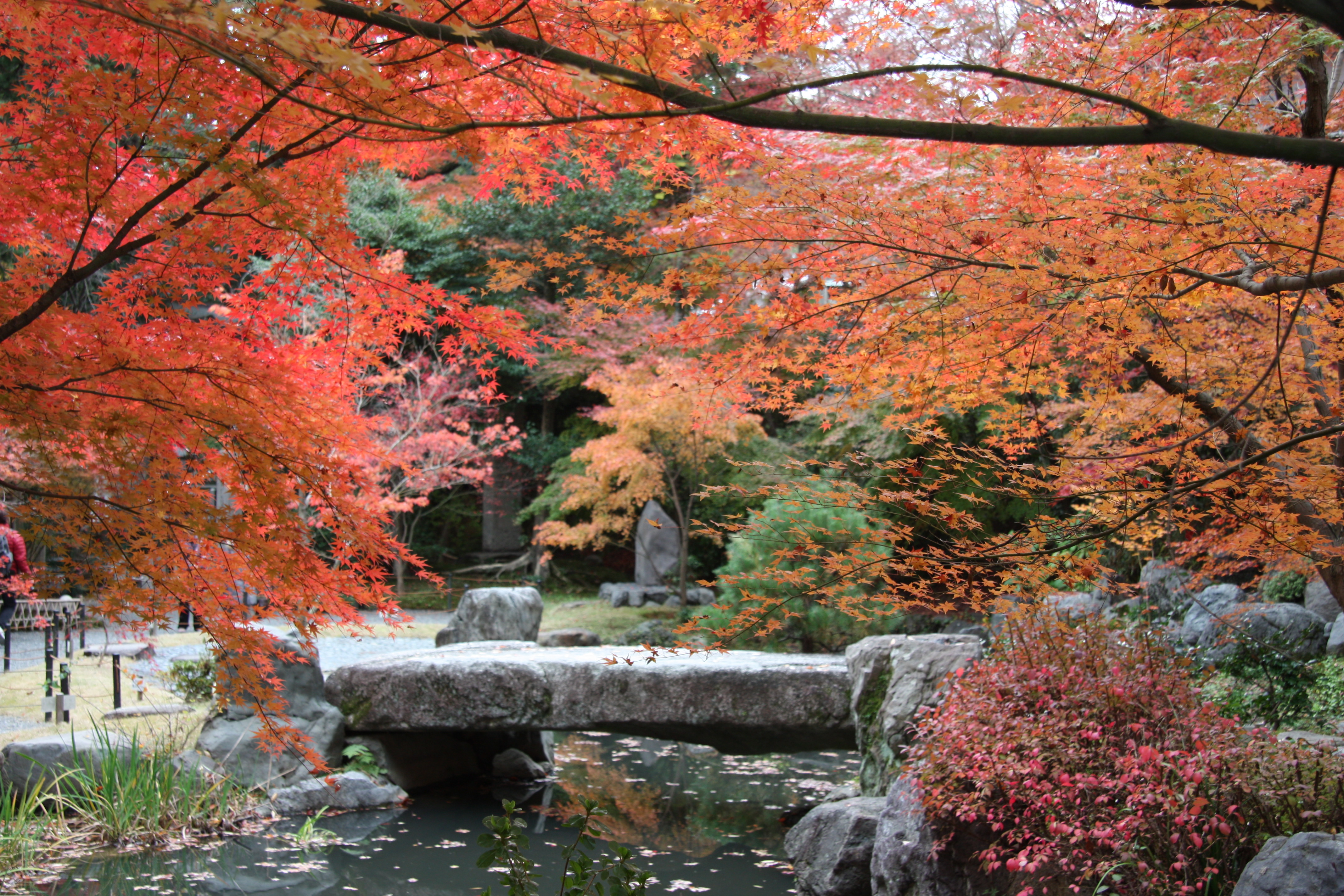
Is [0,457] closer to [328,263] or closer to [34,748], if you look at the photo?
[34,748]

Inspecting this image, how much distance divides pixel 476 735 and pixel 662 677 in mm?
2542

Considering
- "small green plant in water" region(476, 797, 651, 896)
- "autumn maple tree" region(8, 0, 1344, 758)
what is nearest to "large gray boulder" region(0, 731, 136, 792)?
"autumn maple tree" region(8, 0, 1344, 758)

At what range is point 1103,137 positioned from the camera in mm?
1671

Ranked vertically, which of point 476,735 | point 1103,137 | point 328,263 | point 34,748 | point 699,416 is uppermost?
point 328,263

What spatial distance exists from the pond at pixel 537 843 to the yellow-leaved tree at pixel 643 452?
3.91m

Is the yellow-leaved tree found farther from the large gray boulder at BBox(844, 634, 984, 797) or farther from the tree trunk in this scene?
the tree trunk

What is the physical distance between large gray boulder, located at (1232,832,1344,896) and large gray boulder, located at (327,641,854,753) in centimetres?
322

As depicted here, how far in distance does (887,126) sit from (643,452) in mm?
10536

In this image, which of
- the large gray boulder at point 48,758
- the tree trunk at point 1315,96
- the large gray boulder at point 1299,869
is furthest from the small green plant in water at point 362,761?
the tree trunk at point 1315,96

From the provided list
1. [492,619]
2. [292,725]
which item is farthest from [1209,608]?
[292,725]

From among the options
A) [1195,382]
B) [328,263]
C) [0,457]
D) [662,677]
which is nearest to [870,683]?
[662,677]

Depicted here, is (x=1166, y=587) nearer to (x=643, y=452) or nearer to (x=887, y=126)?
(x=643, y=452)

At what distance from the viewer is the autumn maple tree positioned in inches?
91.2

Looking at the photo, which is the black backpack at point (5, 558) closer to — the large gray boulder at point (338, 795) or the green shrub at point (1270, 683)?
the large gray boulder at point (338, 795)
